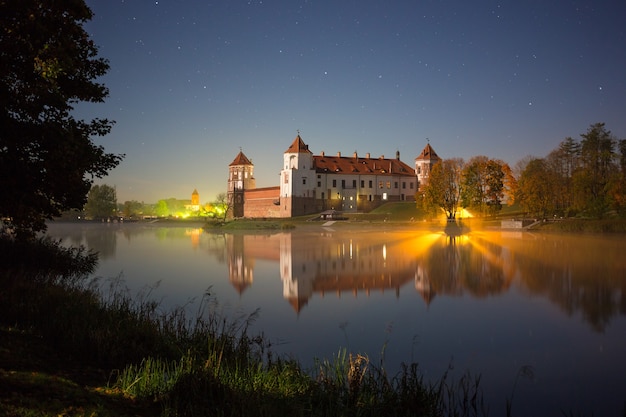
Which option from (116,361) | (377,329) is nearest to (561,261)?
(377,329)

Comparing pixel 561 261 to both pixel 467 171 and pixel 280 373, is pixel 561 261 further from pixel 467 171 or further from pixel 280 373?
pixel 467 171

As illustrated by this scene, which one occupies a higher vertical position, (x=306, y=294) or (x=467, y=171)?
(x=467, y=171)

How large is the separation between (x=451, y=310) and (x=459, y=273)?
7783 millimetres

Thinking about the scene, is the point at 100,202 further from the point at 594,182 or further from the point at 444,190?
the point at 594,182

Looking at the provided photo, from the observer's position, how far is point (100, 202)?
402ft

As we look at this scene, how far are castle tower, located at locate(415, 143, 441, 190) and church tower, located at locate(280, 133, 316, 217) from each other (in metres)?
25.7

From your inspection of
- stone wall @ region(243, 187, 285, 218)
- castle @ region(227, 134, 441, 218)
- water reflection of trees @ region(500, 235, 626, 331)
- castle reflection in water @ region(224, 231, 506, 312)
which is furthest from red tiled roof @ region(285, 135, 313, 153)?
water reflection of trees @ region(500, 235, 626, 331)

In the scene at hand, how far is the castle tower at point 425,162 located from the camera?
106 m

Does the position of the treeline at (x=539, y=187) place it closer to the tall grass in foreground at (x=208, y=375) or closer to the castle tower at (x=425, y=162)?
the castle tower at (x=425, y=162)

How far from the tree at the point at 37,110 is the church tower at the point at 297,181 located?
82.5 metres

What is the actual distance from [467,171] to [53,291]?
55.8 metres

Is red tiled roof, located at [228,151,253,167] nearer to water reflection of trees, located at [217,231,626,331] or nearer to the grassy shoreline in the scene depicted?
water reflection of trees, located at [217,231,626,331]

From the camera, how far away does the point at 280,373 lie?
6781 mm

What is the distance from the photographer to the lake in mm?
7977
